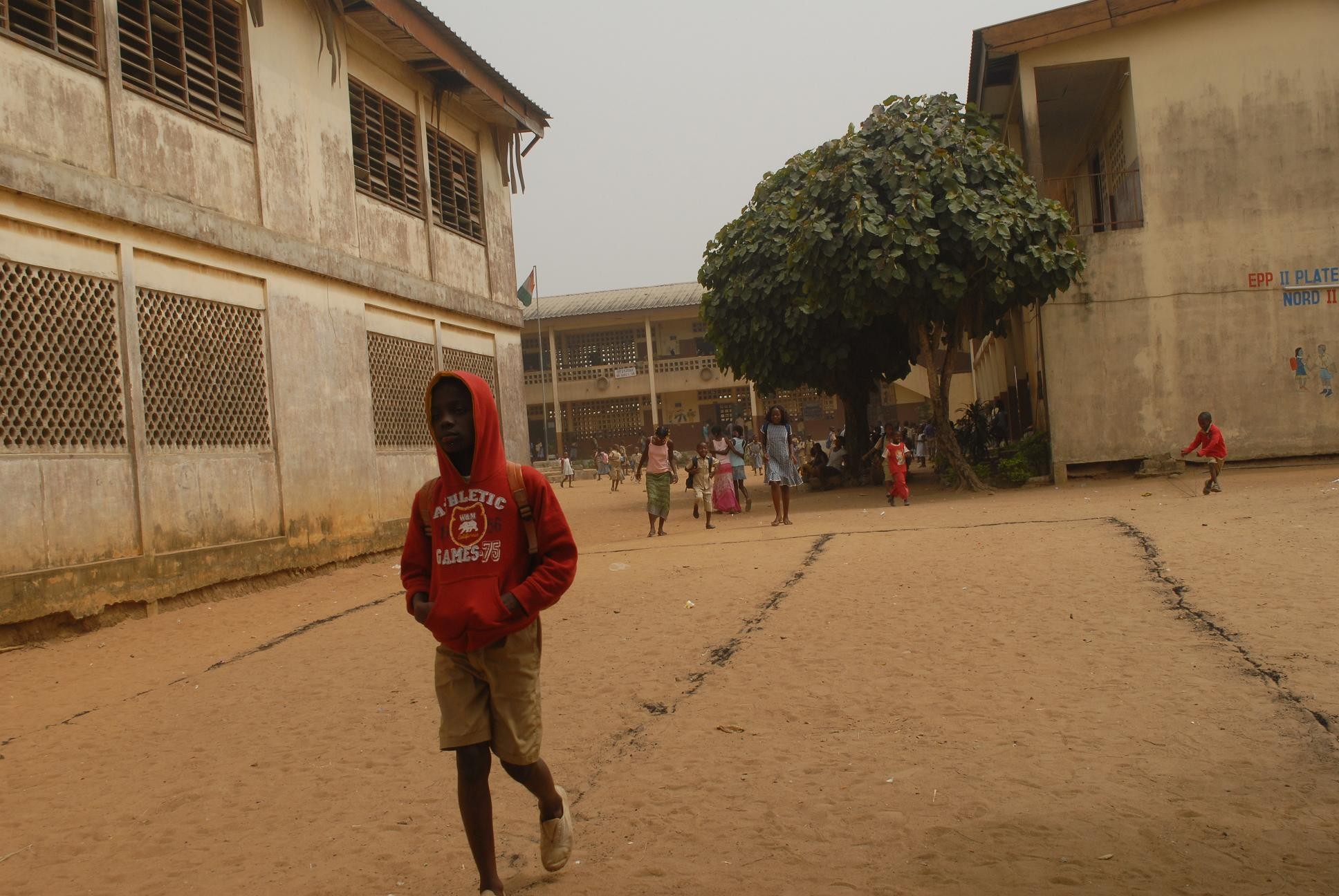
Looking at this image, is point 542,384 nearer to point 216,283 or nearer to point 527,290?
point 527,290

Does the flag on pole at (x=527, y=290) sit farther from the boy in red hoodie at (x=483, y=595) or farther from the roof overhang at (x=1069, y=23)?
the boy in red hoodie at (x=483, y=595)

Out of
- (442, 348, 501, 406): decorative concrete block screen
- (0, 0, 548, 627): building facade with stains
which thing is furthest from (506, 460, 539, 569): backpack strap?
(442, 348, 501, 406): decorative concrete block screen

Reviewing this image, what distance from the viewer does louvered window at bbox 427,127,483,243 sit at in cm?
1545

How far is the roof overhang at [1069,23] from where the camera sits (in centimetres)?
1608

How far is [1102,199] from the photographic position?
20641mm

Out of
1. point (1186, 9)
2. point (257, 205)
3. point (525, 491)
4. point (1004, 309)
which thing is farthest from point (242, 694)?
point (1186, 9)

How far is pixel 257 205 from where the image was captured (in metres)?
11.4

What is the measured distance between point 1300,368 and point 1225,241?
83.2 inches

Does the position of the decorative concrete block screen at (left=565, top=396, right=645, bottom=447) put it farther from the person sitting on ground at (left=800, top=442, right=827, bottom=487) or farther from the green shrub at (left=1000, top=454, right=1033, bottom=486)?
the green shrub at (left=1000, top=454, right=1033, bottom=486)

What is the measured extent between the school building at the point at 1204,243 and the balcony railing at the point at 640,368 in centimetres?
2845

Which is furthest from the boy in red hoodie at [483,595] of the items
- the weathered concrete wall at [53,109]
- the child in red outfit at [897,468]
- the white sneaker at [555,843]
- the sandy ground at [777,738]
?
the child in red outfit at [897,468]

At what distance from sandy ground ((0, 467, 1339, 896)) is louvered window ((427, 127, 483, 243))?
24.2 ft

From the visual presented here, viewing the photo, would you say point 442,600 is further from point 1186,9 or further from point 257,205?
point 1186,9

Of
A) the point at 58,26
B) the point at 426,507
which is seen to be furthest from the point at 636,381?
the point at 426,507
